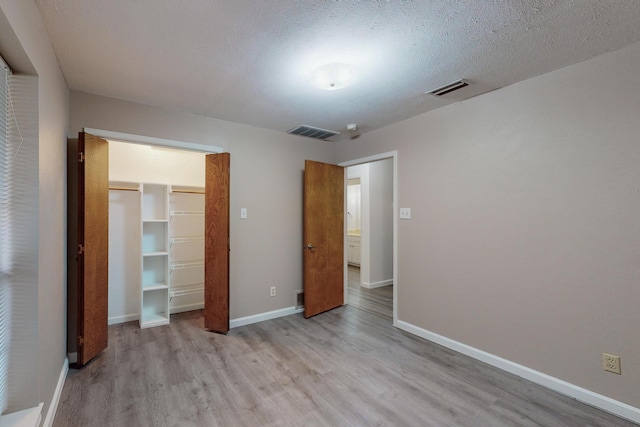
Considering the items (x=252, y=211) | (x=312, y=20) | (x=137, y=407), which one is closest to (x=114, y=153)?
(x=252, y=211)

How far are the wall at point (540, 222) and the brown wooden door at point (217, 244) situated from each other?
80.4 inches

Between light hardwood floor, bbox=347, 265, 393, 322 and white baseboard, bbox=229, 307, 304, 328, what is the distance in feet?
3.04

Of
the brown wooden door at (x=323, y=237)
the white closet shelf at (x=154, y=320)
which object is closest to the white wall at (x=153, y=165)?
the brown wooden door at (x=323, y=237)

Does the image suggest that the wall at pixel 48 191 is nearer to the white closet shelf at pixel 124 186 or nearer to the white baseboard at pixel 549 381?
the white closet shelf at pixel 124 186

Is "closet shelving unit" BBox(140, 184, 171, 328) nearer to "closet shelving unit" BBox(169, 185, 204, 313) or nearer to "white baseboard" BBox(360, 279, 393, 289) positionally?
"closet shelving unit" BBox(169, 185, 204, 313)

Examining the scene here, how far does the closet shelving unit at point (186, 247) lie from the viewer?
377 cm

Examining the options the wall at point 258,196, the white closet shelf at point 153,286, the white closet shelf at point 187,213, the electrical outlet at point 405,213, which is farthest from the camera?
the white closet shelf at point 187,213

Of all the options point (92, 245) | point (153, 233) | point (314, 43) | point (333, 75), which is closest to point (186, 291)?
point (153, 233)

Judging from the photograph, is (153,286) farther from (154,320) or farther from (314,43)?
(314,43)

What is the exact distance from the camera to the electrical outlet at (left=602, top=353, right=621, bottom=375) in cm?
187

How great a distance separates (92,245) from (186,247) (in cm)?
142

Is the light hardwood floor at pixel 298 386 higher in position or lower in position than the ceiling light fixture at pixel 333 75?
lower

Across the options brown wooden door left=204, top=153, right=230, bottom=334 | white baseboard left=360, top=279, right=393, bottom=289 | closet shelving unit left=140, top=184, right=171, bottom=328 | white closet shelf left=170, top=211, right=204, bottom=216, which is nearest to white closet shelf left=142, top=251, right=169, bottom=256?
closet shelving unit left=140, top=184, right=171, bottom=328

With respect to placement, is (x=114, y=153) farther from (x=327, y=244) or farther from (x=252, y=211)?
(x=327, y=244)
